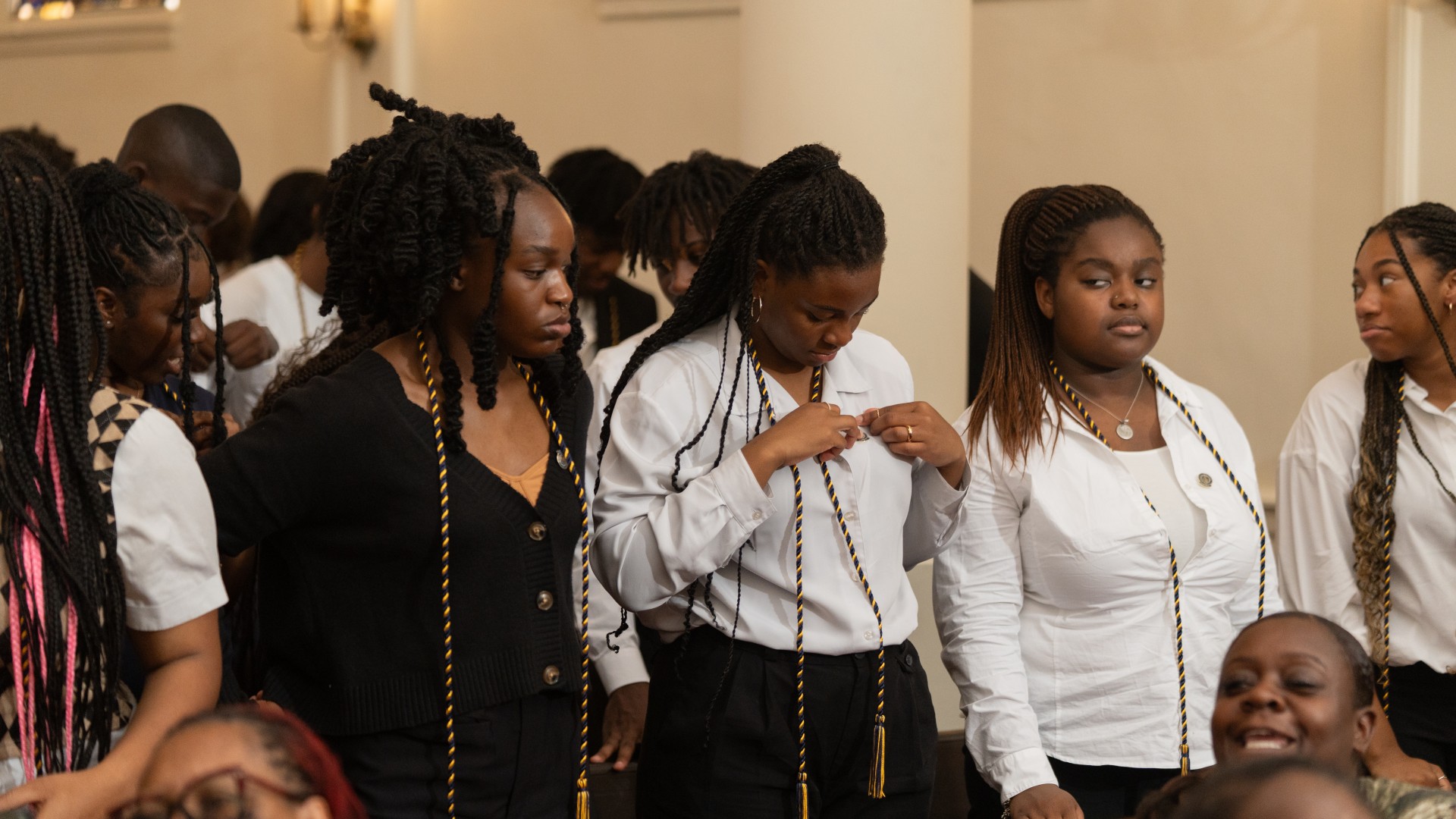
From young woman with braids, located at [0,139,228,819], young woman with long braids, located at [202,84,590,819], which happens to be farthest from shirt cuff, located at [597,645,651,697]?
young woman with braids, located at [0,139,228,819]

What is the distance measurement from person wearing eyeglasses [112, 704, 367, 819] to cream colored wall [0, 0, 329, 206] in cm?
588

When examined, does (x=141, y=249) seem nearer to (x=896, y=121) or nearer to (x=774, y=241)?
(x=774, y=241)

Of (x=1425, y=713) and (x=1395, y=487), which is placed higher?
(x=1395, y=487)

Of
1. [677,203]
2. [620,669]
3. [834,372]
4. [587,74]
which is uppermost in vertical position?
[587,74]

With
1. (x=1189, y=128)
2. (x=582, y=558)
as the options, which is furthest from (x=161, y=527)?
(x=1189, y=128)

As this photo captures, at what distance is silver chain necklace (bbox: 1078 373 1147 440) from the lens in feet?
9.44

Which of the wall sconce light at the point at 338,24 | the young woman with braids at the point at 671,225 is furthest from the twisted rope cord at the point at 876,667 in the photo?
the wall sconce light at the point at 338,24

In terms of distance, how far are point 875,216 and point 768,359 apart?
298 millimetres

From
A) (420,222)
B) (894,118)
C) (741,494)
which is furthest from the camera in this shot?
(894,118)

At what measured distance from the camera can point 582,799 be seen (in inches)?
88.1

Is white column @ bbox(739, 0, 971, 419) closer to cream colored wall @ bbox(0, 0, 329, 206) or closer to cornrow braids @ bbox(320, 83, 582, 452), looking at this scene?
cornrow braids @ bbox(320, 83, 582, 452)

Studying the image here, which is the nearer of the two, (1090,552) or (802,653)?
(802,653)

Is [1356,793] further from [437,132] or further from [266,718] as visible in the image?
[437,132]

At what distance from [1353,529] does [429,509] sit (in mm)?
2085
